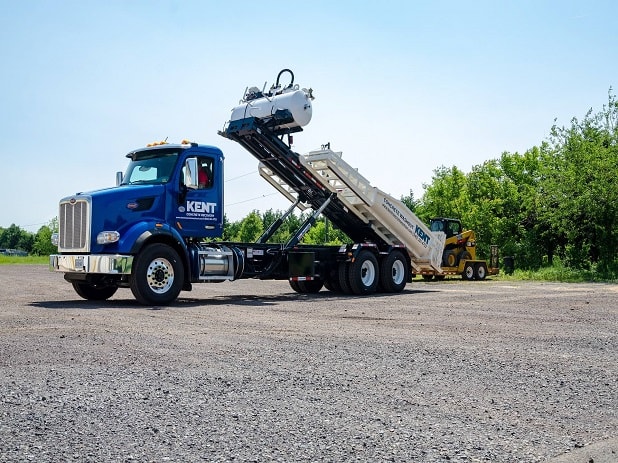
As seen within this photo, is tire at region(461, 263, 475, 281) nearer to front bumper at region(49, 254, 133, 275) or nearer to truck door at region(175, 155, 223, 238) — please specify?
truck door at region(175, 155, 223, 238)

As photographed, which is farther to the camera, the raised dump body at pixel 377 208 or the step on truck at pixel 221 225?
the raised dump body at pixel 377 208

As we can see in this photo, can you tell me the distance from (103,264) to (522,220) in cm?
3468

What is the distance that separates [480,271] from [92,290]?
820 inches

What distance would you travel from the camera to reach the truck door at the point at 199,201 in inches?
605

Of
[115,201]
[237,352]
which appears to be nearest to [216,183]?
[115,201]

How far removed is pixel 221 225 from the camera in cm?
1616

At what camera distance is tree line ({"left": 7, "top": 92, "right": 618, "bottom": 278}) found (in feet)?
102

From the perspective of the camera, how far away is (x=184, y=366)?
22.3 feet

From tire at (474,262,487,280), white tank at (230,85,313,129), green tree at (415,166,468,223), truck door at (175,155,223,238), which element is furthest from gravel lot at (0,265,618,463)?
green tree at (415,166,468,223)

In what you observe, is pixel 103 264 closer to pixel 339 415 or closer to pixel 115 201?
pixel 115 201

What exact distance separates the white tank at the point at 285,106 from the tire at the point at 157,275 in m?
5.20

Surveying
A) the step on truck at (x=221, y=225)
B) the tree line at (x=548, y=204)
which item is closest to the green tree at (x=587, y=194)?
the tree line at (x=548, y=204)

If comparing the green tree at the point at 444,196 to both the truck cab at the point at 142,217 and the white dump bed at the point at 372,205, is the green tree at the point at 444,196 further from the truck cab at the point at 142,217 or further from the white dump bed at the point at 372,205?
the truck cab at the point at 142,217

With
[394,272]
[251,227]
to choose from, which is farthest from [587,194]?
[251,227]
